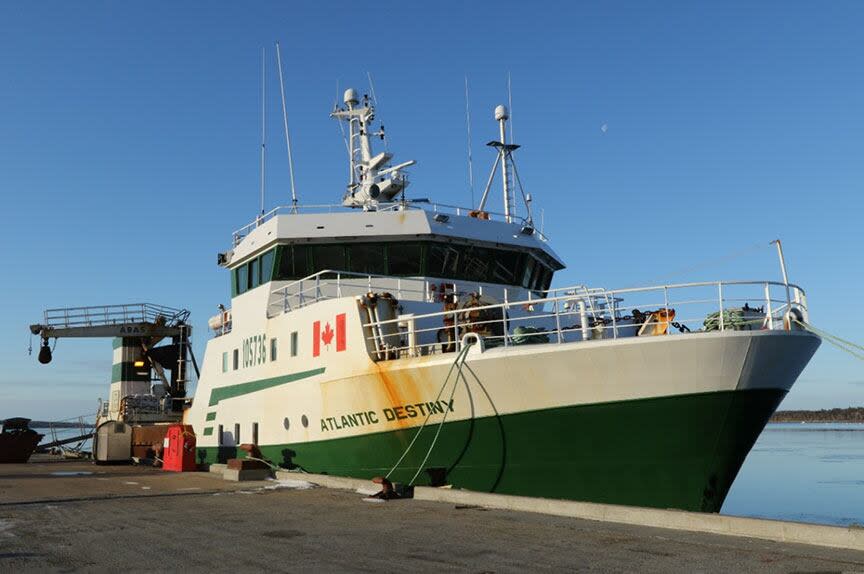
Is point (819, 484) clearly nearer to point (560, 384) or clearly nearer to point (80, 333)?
point (560, 384)

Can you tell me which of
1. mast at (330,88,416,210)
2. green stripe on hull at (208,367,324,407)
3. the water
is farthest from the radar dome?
the water

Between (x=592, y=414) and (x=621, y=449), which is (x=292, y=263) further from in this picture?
(x=621, y=449)

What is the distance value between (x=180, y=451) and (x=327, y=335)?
8.51 m

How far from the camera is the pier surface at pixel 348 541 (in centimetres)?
750

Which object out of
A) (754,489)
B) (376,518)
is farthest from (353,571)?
(754,489)

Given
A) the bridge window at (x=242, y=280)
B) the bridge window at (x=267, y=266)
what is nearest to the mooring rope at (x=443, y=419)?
the bridge window at (x=267, y=266)

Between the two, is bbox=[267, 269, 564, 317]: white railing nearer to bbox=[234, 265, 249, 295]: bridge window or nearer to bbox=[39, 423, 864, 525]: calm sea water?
bbox=[234, 265, 249, 295]: bridge window

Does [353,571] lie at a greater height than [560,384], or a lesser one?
lesser

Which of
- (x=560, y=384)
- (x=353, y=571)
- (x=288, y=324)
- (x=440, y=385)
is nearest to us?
(x=353, y=571)

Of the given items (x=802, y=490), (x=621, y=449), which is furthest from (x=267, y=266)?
(x=802, y=490)

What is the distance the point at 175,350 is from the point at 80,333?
4056 mm

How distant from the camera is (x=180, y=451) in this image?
21.4 meters

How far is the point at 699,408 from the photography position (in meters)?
10.8

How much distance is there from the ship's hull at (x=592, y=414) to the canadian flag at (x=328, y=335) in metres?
0.84
